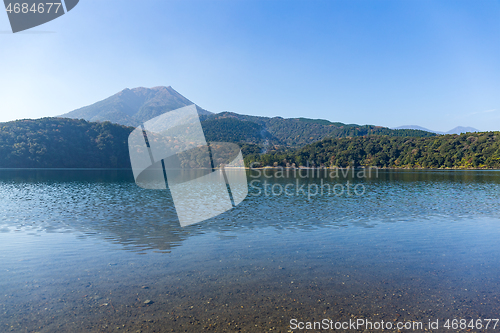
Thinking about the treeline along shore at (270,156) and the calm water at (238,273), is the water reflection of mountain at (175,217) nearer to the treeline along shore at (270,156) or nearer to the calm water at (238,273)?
the calm water at (238,273)

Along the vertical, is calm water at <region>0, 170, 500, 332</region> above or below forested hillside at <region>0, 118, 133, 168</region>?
below

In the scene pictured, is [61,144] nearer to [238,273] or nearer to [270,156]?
[270,156]

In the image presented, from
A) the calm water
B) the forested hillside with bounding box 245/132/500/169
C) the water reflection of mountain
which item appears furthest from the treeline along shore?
the calm water

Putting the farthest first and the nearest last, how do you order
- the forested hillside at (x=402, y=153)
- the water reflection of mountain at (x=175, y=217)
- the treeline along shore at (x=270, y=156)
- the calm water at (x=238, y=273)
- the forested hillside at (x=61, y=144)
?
the forested hillside at (x=402, y=153) < the treeline along shore at (x=270, y=156) < the forested hillside at (x=61, y=144) < the water reflection of mountain at (x=175, y=217) < the calm water at (x=238, y=273)

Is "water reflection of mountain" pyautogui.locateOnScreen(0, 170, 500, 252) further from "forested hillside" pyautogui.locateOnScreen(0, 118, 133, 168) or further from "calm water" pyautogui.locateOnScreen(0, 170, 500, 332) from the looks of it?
"forested hillside" pyautogui.locateOnScreen(0, 118, 133, 168)

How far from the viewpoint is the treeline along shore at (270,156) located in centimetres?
12356

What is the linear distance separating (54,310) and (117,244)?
6.07 meters

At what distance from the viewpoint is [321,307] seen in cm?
723

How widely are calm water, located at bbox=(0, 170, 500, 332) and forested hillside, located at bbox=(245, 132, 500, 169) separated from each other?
137 meters

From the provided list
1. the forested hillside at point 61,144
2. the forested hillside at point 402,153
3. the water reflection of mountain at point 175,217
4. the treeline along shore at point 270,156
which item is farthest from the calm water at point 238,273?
the forested hillside at point 402,153

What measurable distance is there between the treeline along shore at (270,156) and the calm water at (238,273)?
134 meters

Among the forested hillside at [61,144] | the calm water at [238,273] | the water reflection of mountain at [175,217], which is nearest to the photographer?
the calm water at [238,273]

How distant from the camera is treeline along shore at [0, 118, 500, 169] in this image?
124 m

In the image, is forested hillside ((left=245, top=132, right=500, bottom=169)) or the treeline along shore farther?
forested hillside ((left=245, top=132, right=500, bottom=169))
